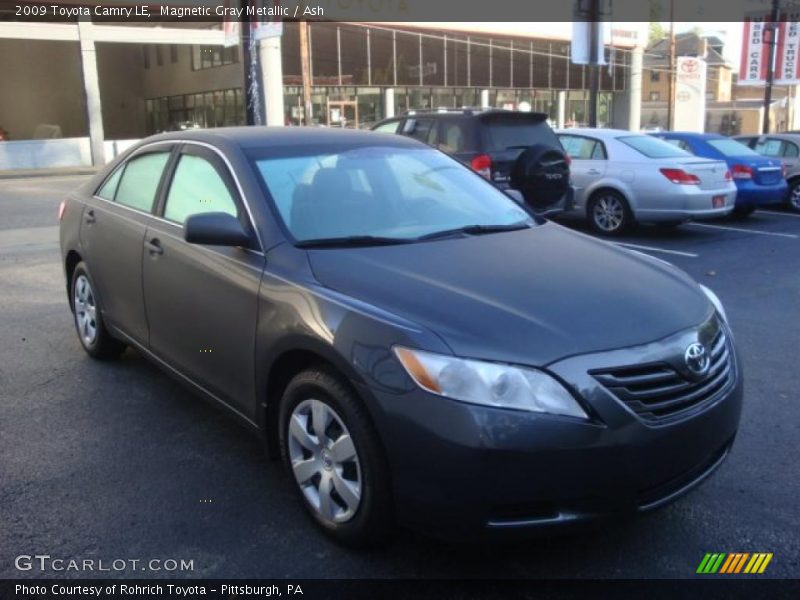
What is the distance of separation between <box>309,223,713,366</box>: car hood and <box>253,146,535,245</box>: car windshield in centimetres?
21

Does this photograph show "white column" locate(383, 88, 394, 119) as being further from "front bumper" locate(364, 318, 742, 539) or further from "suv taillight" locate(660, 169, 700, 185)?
"front bumper" locate(364, 318, 742, 539)

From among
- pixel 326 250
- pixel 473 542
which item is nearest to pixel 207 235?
pixel 326 250

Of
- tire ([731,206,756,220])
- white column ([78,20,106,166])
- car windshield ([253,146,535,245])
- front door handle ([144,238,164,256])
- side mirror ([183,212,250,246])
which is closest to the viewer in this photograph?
side mirror ([183,212,250,246])

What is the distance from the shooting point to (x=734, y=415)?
10.1ft

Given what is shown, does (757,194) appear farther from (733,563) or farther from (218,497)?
(218,497)

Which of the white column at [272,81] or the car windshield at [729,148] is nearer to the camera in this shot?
the car windshield at [729,148]

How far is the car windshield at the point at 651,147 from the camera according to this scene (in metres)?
11.0

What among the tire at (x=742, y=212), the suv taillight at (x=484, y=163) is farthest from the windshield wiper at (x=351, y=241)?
the tire at (x=742, y=212)

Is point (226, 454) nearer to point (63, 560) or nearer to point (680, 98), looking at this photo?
point (63, 560)

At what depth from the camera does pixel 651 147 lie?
11.3m

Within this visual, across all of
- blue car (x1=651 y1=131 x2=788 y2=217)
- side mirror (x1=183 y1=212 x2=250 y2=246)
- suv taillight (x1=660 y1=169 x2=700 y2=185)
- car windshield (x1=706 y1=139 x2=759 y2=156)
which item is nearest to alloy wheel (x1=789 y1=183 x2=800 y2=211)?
→ blue car (x1=651 y1=131 x2=788 y2=217)

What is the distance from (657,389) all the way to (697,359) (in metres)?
0.27

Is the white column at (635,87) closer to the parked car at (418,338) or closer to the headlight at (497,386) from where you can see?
the parked car at (418,338)

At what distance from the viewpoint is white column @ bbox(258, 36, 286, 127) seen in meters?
31.2
